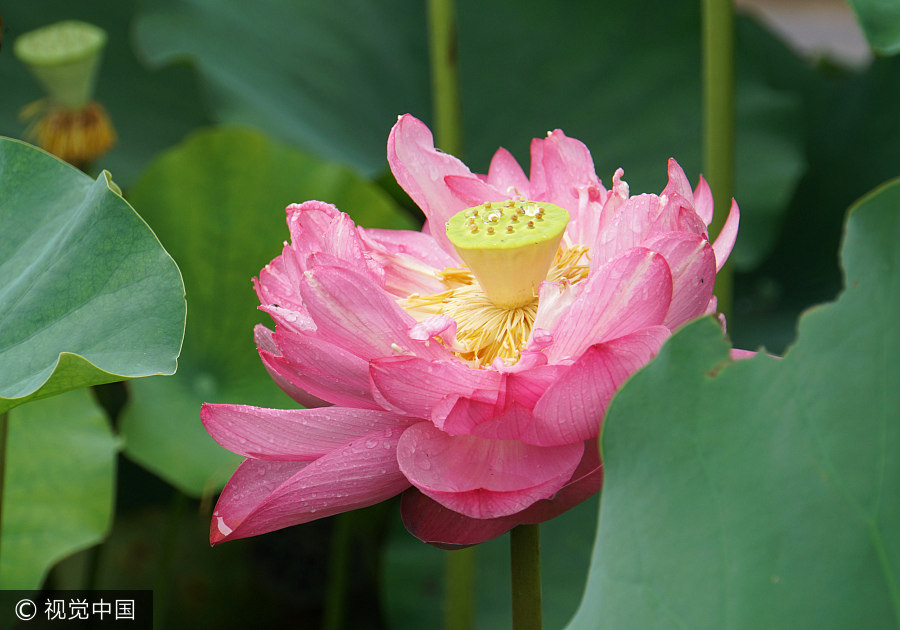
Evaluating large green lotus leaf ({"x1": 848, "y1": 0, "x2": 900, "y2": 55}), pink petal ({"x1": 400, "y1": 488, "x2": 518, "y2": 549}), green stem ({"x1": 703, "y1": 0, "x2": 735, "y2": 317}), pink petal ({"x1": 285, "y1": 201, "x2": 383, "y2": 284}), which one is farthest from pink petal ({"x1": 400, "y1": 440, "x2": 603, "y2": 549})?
green stem ({"x1": 703, "y1": 0, "x2": 735, "y2": 317})

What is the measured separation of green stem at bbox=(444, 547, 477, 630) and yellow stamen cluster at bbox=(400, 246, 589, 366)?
534mm

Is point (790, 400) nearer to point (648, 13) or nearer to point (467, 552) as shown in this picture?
point (467, 552)

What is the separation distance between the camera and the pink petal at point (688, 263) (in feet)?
1.19

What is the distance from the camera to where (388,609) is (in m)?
1.17

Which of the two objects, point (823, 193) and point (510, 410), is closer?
point (510, 410)

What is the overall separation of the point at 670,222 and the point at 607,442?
0.11m

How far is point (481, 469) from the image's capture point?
0.37 meters

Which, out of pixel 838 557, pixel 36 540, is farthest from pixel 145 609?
pixel 838 557

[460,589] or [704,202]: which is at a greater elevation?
[704,202]

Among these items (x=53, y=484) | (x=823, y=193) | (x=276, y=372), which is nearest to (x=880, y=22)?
(x=276, y=372)

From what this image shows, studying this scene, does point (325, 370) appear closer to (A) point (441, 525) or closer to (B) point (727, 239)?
(A) point (441, 525)

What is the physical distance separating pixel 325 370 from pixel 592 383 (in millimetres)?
112

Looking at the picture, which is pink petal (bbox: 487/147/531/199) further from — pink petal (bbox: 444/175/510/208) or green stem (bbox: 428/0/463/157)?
green stem (bbox: 428/0/463/157)

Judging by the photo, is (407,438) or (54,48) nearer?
(407,438)
